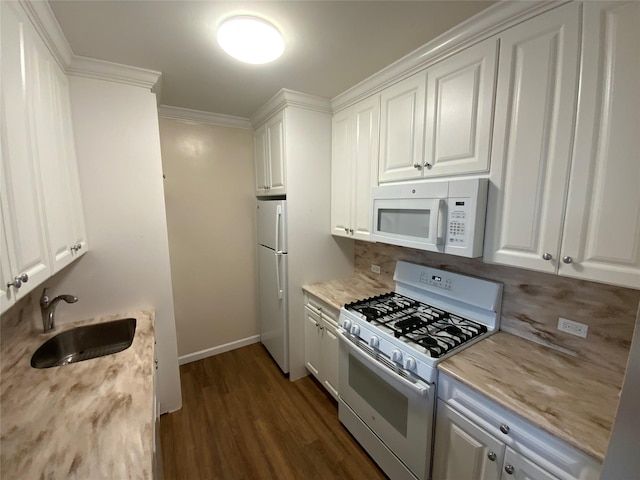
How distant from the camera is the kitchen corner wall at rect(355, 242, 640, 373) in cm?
115

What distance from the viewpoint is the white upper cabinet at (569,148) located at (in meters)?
0.93

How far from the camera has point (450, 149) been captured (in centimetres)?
146

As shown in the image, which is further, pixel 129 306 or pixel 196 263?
pixel 196 263

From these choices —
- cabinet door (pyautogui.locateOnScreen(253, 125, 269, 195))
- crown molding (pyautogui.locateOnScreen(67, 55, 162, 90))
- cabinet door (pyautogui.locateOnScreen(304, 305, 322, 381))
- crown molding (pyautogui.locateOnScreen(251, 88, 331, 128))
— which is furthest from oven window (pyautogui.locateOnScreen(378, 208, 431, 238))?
crown molding (pyautogui.locateOnScreen(67, 55, 162, 90))

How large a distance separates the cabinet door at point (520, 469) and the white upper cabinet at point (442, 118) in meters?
1.21

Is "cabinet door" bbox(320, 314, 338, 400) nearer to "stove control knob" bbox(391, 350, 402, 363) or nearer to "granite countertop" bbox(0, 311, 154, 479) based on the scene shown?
"stove control knob" bbox(391, 350, 402, 363)

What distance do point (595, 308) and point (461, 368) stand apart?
67 cm

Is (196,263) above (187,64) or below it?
below

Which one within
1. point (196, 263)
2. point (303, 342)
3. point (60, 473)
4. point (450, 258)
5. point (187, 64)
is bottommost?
point (303, 342)

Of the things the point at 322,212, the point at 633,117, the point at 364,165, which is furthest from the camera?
the point at 322,212

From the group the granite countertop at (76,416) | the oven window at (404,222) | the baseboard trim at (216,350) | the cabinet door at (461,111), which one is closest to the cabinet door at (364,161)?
the oven window at (404,222)

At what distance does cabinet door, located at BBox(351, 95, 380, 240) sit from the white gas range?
1.67 ft

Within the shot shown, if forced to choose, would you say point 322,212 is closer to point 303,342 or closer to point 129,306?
point 303,342

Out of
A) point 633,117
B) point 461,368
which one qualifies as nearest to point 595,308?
point 461,368
